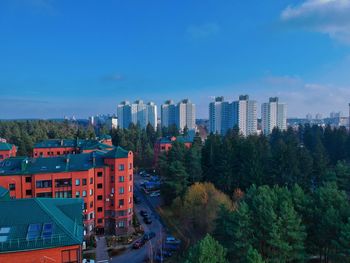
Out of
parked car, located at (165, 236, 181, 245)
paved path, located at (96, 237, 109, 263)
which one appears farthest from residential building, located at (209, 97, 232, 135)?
paved path, located at (96, 237, 109, 263)

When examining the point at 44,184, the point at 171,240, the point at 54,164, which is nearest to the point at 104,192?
the point at 54,164

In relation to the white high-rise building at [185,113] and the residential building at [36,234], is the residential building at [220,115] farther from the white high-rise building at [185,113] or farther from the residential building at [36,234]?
the residential building at [36,234]

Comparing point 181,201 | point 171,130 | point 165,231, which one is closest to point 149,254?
point 165,231

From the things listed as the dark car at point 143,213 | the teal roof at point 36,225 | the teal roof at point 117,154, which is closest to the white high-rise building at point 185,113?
the dark car at point 143,213

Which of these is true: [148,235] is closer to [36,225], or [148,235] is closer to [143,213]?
[143,213]

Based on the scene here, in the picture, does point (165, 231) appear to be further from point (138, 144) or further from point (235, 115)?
point (235, 115)

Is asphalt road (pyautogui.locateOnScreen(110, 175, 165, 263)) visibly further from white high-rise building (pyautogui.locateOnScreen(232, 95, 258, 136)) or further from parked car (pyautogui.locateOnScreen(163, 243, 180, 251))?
white high-rise building (pyautogui.locateOnScreen(232, 95, 258, 136))
